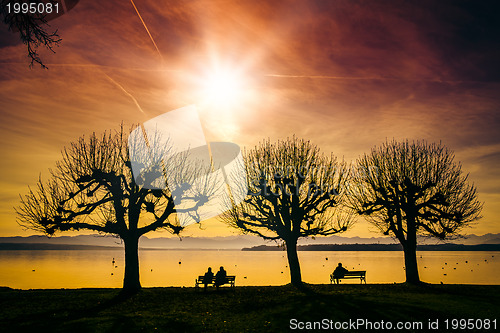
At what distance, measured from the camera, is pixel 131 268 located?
2330 centimetres

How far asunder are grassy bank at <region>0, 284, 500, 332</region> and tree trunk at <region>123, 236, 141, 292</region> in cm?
228

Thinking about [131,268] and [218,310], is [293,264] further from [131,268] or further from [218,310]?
[131,268]

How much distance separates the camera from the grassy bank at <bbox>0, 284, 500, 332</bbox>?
503 inches

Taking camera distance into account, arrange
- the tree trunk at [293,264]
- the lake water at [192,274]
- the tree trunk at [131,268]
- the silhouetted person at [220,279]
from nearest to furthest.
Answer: the tree trunk at [131,268]
the silhouetted person at [220,279]
the tree trunk at [293,264]
the lake water at [192,274]

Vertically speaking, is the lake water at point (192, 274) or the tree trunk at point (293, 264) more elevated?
the tree trunk at point (293, 264)

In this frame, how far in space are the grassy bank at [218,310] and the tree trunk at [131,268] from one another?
89.6 inches

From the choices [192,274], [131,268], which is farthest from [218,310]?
[192,274]

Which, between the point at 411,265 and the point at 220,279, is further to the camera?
the point at 411,265

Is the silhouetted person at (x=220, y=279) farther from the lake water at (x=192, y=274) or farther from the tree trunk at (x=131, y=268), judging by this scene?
the lake water at (x=192, y=274)

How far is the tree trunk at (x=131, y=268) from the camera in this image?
22.9 metres

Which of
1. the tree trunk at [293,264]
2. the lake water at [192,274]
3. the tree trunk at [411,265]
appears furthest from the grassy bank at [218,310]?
the lake water at [192,274]

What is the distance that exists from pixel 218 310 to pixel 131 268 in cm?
1002

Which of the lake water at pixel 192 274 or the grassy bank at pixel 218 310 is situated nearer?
the grassy bank at pixel 218 310

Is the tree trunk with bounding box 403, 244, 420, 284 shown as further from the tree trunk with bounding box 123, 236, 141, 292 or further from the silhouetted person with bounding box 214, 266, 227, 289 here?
the tree trunk with bounding box 123, 236, 141, 292
